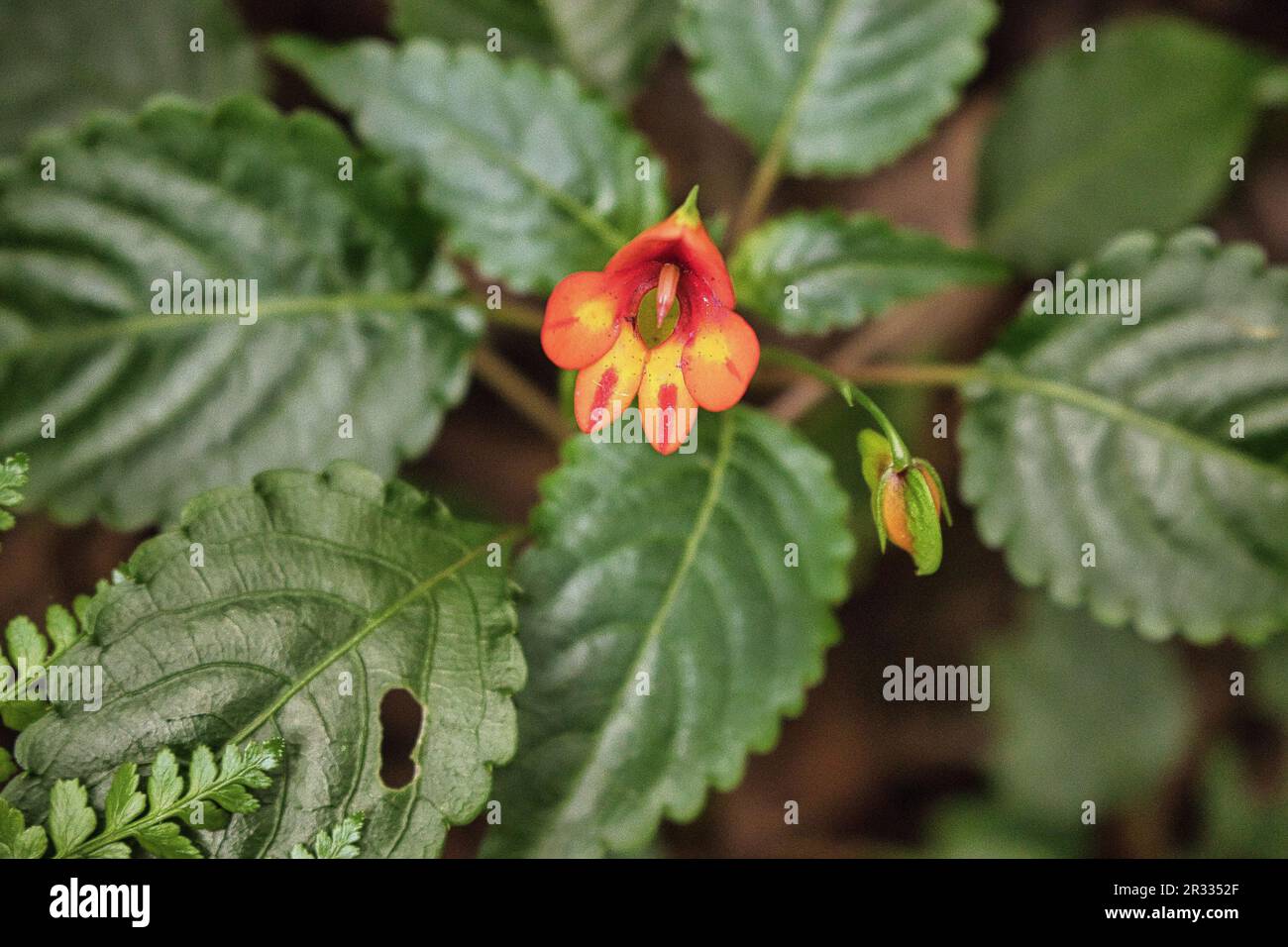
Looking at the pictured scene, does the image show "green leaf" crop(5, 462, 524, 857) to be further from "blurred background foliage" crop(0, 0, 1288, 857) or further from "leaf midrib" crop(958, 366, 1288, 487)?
"leaf midrib" crop(958, 366, 1288, 487)

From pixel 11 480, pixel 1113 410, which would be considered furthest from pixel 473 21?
pixel 1113 410

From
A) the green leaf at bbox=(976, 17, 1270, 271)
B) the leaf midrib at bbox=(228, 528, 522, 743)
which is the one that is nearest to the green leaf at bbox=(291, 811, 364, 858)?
the leaf midrib at bbox=(228, 528, 522, 743)

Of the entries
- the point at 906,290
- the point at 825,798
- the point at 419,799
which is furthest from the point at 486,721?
the point at 825,798

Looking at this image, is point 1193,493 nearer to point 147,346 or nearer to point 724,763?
point 724,763

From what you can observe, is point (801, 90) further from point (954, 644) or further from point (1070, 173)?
point (954, 644)
